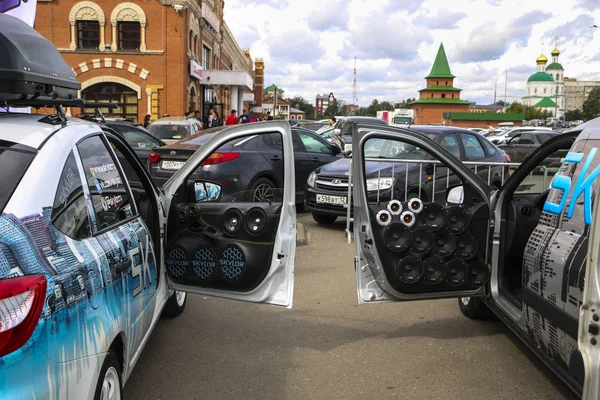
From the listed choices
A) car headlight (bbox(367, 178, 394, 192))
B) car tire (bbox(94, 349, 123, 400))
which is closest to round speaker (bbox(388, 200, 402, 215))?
car tire (bbox(94, 349, 123, 400))

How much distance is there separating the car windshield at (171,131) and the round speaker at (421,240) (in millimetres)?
11588

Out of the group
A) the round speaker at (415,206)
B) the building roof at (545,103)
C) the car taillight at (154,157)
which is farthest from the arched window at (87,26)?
the building roof at (545,103)

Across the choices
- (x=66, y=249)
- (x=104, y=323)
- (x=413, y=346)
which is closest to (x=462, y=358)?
(x=413, y=346)

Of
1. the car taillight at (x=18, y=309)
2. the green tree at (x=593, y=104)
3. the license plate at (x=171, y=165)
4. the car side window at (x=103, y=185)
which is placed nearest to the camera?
the car taillight at (x=18, y=309)

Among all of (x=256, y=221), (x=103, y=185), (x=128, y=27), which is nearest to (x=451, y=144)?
(x=256, y=221)

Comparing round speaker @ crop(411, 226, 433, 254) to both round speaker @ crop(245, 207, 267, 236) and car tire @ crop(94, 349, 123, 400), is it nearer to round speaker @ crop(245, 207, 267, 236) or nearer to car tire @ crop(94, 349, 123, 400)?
round speaker @ crop(245, 207, 267, 236)

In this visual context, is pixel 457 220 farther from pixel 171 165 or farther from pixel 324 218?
pixel 171 165

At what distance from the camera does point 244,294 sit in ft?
13.0

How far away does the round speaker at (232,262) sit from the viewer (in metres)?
3.93

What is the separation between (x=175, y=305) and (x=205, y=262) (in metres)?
1.13

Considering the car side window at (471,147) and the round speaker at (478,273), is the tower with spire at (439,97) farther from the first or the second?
the round speaker at (478,273)

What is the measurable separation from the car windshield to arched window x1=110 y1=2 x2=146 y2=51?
58.0 feet

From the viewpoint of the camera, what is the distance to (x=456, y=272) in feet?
13.9

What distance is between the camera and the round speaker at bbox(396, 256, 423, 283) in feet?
13.6
